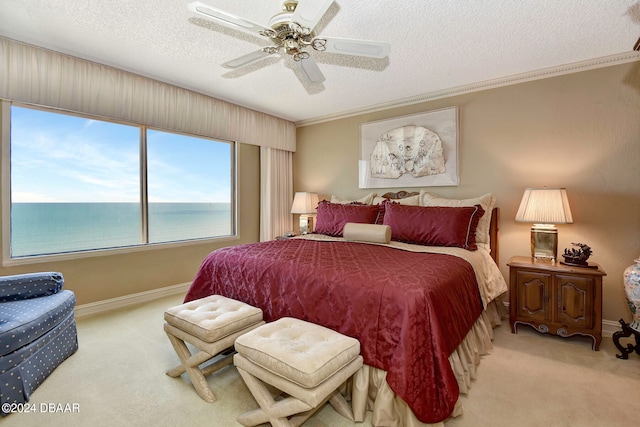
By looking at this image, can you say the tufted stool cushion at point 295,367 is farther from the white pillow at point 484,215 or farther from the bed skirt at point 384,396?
the white pillow at point 484,215

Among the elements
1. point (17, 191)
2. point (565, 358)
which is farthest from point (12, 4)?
point (565, 358)

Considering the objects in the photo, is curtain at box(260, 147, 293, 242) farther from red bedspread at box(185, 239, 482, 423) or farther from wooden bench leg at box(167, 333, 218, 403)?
wooden bench leg at box(167, 333, 218, 403)

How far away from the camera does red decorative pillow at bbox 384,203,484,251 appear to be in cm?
271

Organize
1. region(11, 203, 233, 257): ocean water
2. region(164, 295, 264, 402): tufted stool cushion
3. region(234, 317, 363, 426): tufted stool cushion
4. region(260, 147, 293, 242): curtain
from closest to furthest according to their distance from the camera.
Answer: region(234, 317, 363, 426): tufted stool cushion, region(164, 295, 264, 402): tufted stool cushion, region(11, 203, 233, 257): ocean water, region(260, 147, 293, 242): curtain

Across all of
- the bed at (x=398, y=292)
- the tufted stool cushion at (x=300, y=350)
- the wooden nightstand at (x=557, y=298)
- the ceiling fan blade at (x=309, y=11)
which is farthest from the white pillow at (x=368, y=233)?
the ceiling fan blade at (x=309, y=11)

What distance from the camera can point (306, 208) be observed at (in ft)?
14.6

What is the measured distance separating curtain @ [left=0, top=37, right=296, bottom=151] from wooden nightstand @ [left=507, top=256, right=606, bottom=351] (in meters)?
3.76

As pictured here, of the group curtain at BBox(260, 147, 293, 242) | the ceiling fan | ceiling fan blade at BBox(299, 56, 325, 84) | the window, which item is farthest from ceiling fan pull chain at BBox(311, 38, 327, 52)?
curtain at BBox(260, 147, 293, 242)

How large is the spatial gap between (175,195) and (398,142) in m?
3.13

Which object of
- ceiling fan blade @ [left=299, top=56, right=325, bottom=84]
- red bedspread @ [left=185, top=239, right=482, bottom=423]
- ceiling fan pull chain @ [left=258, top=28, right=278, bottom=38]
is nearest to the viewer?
red bedspread @ [left=185, top=239, right=482, bottom=423]

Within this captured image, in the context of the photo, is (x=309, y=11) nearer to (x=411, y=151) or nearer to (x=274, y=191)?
(x=411, y=151)

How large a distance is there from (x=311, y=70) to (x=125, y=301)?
317 centimetres

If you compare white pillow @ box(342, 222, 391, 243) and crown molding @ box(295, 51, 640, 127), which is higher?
crown molding @ box(295, 51, 640, 127)

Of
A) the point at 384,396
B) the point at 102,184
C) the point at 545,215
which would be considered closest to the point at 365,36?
the point at 545,215
